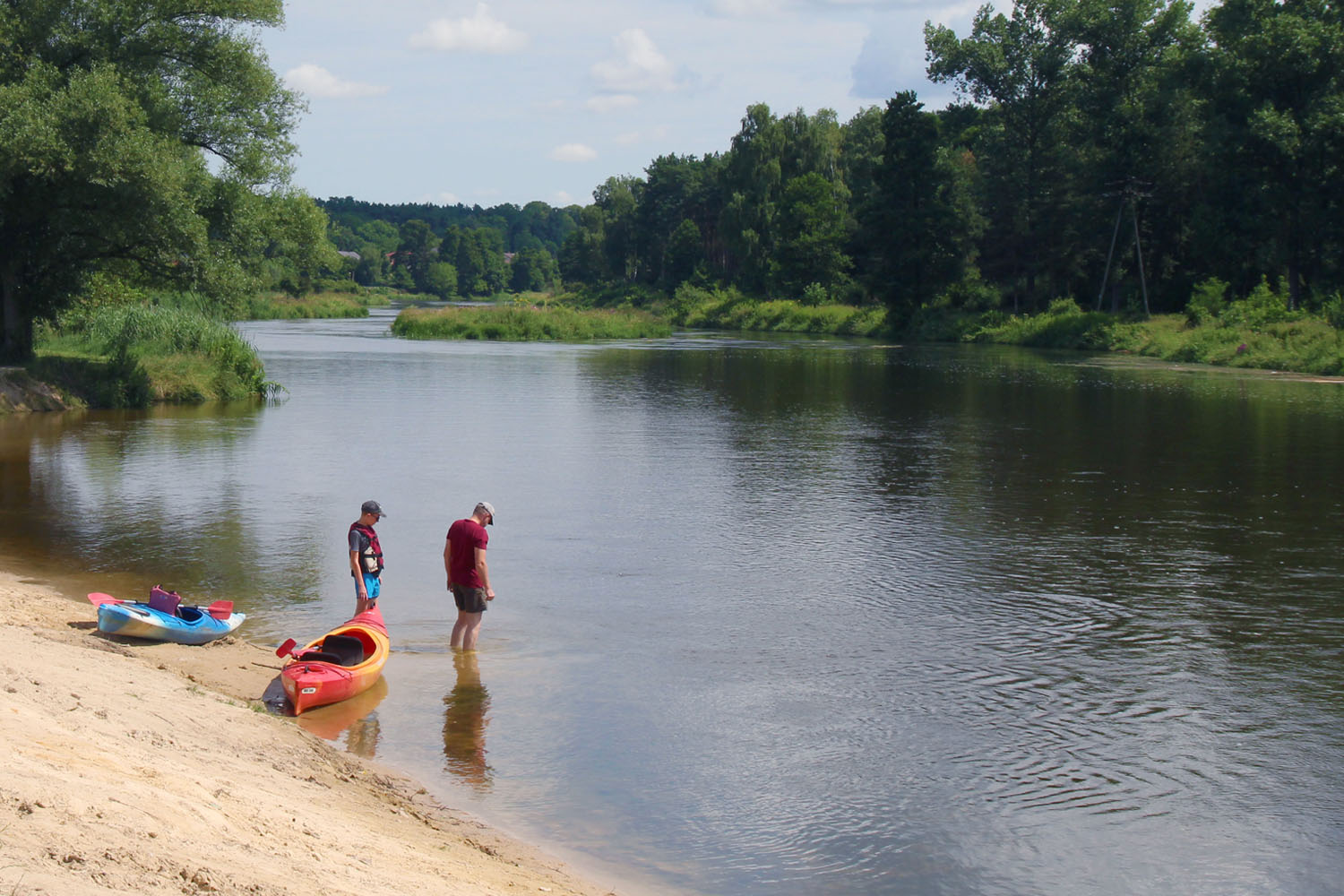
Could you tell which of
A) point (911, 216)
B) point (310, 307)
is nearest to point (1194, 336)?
point (911, 216)

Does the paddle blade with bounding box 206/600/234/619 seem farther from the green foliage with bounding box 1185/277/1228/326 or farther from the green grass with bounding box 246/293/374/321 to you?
the green grass with bounding box 246/293/374/321

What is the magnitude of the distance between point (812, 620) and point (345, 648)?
5537mm

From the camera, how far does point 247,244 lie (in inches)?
1336

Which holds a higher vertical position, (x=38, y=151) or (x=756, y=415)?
(x=38, y=151)

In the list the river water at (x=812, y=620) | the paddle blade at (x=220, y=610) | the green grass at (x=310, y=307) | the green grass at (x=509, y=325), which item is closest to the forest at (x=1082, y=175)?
the green grass at (x=509, y=325)

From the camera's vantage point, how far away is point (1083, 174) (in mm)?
77500

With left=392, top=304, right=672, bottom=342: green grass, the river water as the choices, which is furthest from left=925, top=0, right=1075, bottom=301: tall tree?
the river water

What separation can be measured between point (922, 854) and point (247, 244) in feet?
98.2

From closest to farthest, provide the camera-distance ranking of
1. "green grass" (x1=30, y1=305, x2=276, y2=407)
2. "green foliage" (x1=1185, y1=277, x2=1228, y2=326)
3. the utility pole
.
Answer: "green grass" (x1=30, y1=305, x2=276, y2=407) → "green foliage" (x1=1185, y1=277, x2=1228, y2=326) → the utility pole

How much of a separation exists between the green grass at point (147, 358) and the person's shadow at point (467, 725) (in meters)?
26.2

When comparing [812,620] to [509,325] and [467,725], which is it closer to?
→ [467,725]

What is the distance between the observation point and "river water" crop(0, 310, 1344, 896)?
29.3 ft

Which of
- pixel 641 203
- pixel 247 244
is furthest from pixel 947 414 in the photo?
pixel 641 203

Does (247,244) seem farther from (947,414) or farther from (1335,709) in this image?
(1335,709)
